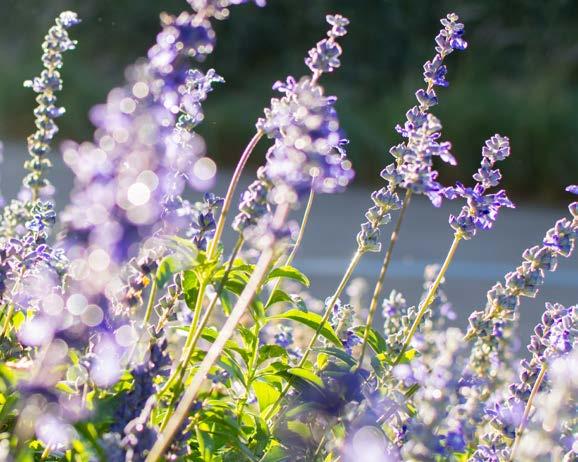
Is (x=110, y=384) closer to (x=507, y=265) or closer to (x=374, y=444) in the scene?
(x=374, y=444)

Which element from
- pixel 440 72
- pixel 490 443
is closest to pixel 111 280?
pixel 490 443

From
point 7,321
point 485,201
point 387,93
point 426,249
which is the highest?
point 387,93

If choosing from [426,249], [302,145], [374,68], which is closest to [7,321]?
[302,145]

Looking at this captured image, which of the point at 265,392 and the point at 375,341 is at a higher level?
the point at 375,341

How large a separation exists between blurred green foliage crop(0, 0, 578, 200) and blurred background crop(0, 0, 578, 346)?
22 millimetres

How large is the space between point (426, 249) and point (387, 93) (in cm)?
700

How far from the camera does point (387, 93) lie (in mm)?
16672

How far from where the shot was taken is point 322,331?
2.13 meters

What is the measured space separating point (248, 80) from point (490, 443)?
16.1 metres

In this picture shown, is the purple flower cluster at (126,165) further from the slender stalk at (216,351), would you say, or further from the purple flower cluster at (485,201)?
the purple flower cluster at (485,201)

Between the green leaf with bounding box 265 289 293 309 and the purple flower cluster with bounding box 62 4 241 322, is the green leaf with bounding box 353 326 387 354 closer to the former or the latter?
the green leaf with bounding box 265 289 293 309

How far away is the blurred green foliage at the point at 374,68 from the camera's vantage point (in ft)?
41.8

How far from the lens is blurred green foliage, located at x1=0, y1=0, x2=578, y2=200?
12727 mm

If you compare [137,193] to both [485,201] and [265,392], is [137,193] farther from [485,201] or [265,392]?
[485,201]
